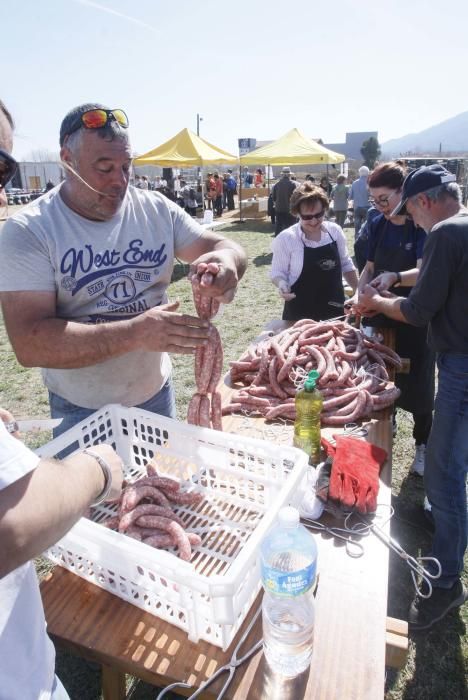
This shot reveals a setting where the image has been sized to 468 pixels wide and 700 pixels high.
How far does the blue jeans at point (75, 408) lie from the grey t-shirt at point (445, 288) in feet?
4.99

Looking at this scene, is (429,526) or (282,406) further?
(429,526)

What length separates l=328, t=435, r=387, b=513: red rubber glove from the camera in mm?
1881

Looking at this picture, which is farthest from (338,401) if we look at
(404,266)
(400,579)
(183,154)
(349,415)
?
(183,154)

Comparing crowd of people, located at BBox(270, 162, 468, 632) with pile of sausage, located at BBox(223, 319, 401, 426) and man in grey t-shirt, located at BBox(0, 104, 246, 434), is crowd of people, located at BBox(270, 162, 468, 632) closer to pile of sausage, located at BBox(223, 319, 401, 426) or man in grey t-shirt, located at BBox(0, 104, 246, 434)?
pile of sausage, located at BBox(223, 319, 401, 426)

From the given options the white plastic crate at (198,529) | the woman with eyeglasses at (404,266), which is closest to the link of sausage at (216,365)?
the white plastic crate at (198,529)

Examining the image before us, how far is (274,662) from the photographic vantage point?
1.29 m

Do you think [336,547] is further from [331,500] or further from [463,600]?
[463,600]

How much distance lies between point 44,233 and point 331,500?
1.73 meters

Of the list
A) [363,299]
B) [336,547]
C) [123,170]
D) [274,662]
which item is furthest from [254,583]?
[363,299]

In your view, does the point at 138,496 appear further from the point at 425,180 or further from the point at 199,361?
the point at 425,180

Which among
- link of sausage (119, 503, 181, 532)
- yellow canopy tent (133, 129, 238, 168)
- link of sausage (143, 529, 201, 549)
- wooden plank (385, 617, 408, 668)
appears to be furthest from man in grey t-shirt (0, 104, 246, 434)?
yellow canopy tent (133, 129, 238, 168)

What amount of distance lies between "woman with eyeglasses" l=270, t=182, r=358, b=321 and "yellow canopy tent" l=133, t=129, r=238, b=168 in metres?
11.3

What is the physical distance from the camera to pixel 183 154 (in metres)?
14.5

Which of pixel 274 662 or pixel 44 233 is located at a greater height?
pixel 44 233
